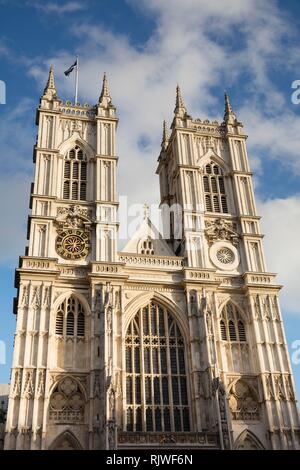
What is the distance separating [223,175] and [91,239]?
1180 cm

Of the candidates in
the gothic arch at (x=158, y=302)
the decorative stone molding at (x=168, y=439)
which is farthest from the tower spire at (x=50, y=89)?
the decorative stone molding at (x=168, y=439)

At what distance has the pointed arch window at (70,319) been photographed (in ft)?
105

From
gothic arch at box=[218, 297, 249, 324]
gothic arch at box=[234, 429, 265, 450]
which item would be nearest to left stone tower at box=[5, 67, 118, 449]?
gothic arch at box=[218, 297, 249, 324]

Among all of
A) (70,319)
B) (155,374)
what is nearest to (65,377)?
(70,319)

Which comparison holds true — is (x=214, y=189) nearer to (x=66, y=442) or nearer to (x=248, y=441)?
(x=248, y=441)

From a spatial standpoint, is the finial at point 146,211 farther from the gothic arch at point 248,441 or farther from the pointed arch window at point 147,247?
the gothic arch at point 248,441

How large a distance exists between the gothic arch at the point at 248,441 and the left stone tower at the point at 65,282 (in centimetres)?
784

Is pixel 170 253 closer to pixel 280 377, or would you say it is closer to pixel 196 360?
pixel 196 360

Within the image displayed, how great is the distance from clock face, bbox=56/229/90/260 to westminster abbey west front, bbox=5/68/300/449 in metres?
0.07

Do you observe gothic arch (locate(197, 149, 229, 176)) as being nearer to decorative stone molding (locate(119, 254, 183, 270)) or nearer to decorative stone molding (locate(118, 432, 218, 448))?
decorative stone molding (locate(119, 254, 183, 270))

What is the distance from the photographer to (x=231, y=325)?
3481 cm

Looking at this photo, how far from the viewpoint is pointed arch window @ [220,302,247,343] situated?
34.2 m

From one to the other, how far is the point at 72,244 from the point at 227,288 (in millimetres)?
10249
